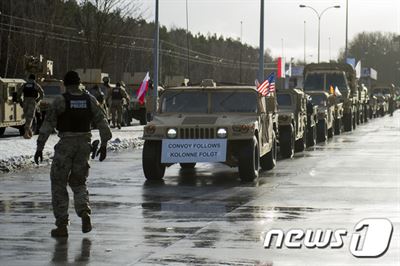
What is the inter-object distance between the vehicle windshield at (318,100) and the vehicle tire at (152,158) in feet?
68.3

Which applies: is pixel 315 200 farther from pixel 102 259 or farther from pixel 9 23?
pixel 9 23

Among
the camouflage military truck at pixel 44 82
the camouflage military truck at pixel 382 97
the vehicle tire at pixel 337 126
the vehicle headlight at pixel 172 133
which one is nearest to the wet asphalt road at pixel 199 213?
the vehicle headlight at pixel 172 133

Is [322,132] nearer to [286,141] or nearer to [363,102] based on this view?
[286,141]

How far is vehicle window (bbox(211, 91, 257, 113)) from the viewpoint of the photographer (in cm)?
2086

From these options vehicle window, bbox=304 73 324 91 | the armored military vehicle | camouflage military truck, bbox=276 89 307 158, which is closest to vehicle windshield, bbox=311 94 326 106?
vehicle window, bbox=304 73 324 91

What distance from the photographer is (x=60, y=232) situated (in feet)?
40.0

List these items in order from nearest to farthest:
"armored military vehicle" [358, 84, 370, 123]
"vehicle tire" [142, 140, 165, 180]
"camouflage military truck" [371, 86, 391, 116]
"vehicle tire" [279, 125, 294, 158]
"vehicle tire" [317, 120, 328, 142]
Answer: "vehicle tire" [142, 140, 165, 180]
"vehicle tire" [279, 125, 294, 158]
"vehicle tire" [317, 120, 328, 142]
"armored military vehicle" [358, 84, 370, 123]
"camouflage military truck" [371, 86, 391, 116]

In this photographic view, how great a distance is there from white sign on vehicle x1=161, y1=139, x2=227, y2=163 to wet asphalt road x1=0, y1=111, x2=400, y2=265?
0.43 meters

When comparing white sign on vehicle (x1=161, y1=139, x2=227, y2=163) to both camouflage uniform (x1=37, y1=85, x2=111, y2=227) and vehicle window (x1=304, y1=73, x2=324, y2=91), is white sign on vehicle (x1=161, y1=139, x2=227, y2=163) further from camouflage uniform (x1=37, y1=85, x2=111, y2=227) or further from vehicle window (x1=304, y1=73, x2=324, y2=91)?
vehicle window (x1=304, y1=73, x2=324, y2=91)

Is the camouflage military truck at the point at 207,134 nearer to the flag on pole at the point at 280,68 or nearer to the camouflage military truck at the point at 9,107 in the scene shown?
the camouflage military truck at the point at 9,107

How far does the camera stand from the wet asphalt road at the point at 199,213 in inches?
425

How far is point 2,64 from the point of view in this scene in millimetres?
71125

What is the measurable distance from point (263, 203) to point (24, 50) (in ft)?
176

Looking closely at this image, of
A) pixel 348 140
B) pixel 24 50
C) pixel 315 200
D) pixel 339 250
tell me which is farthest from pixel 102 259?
pixel 24 50
